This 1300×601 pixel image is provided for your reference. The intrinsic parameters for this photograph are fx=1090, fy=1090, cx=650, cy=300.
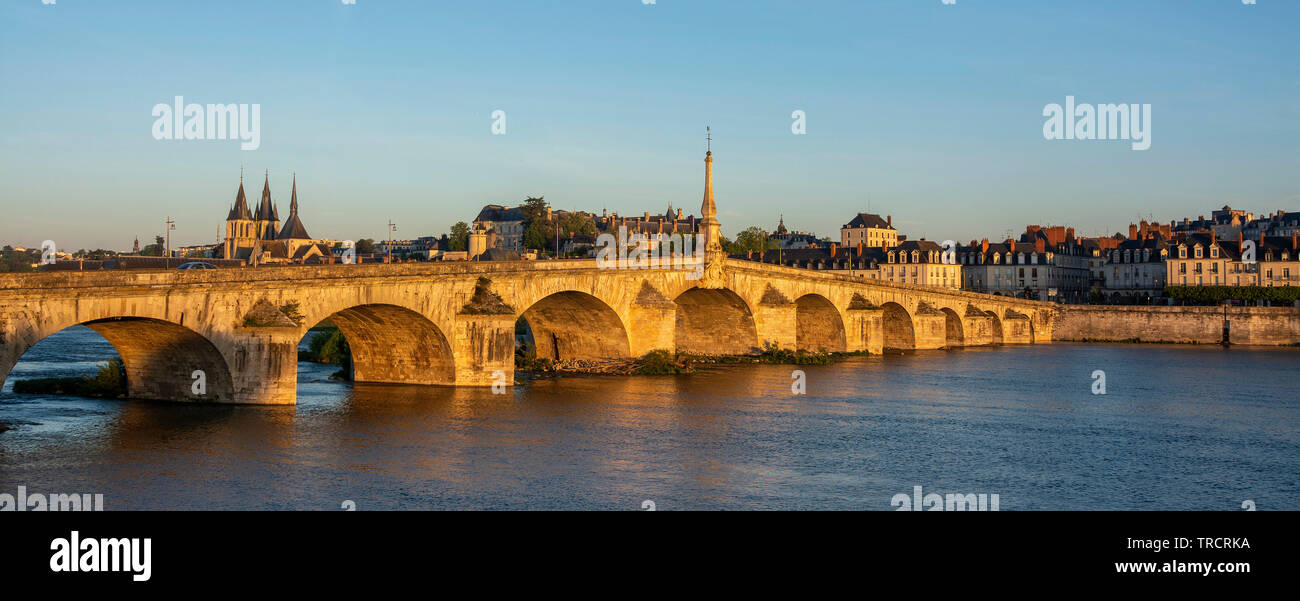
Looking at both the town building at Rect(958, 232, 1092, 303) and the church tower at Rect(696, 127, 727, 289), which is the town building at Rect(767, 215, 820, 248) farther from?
the church tower at Rect(696, 127, 727, 289)

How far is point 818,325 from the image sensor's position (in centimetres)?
6712

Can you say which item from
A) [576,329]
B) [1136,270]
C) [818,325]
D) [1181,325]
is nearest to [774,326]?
[818,325]

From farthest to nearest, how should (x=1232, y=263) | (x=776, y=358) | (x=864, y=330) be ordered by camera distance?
(x=1232, y=263), (x=864, y=330), (x=776, y=358)

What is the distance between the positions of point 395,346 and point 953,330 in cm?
5008

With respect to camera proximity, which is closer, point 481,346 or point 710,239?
point 481,346

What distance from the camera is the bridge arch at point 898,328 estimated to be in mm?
72812

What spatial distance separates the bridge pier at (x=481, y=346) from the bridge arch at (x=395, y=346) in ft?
1.46

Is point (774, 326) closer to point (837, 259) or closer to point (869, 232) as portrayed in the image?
point (837, 259)

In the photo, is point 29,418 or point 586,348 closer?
point 29,418
